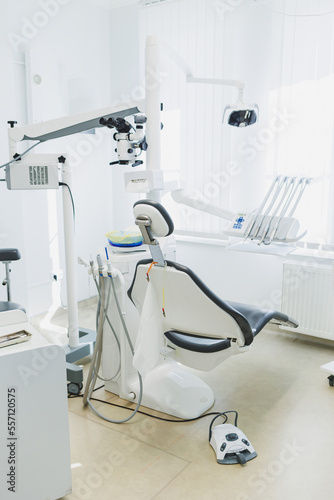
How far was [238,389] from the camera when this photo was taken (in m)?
2.79

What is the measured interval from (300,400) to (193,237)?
1828 mm

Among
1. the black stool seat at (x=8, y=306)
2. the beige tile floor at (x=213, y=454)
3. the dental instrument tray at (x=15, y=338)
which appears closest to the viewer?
the dental instrument tray at (x=15, y=338)

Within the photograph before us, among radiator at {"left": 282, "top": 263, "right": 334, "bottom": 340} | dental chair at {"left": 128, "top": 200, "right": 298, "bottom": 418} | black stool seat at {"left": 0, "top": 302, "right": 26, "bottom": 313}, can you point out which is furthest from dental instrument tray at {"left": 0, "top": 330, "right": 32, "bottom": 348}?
radiator at {"left": 282, "top": 263, "right": 334, "bottom": 340}

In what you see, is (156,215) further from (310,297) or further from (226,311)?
(310,297)

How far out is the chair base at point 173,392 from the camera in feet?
8.10

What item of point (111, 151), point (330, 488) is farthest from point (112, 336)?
point (111, 151)

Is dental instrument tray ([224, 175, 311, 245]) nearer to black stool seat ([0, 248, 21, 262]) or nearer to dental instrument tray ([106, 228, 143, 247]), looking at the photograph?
dental instrument tray ([106, 228, 143, 247])

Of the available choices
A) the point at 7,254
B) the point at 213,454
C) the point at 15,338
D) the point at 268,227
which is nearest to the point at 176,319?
the point at 213,454

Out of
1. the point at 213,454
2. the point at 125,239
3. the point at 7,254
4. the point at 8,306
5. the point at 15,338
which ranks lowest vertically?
the point at 213,454

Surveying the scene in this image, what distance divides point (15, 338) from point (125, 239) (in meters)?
0.93

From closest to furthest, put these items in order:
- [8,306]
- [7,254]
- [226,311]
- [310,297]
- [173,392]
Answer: [226,311] → [173,392] → [8,306] → [7,254] → [310,297]

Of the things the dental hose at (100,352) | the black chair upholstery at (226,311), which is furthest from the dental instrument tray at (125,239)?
the black chair upholstery at (226,311)

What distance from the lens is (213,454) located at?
215cm

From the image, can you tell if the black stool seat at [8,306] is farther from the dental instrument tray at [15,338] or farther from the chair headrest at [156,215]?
the chair headrest at [156,215]
